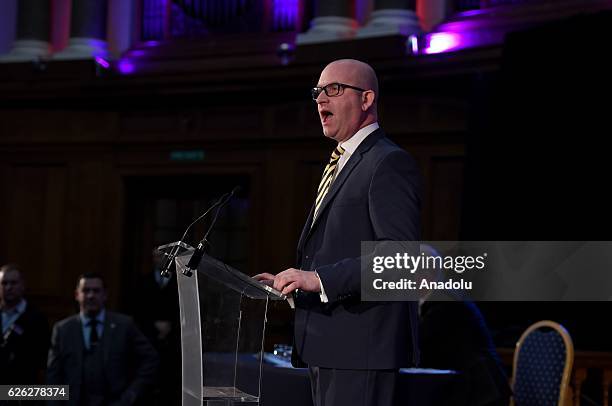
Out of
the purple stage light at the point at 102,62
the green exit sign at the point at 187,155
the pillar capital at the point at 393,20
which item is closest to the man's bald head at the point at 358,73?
the pillar capital at the point at 393,20

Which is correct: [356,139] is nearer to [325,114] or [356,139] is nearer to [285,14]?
[325,114]

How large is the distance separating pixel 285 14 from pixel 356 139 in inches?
274

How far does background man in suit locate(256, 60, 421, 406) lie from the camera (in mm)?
2650

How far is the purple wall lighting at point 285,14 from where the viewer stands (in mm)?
9578

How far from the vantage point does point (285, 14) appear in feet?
31.6

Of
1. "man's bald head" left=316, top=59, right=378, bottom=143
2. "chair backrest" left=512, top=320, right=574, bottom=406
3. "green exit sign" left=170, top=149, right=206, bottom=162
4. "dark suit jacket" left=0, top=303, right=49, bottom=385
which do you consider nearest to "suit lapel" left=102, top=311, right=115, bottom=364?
"dark suit jacket" left=0, top=303, right=49, bottom=385

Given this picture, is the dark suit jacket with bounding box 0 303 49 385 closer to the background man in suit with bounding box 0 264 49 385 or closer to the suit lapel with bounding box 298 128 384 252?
the background man in suit with bounding box 0 264 49 385

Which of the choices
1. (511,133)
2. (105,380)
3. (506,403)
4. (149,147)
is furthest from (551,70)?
(149,147)

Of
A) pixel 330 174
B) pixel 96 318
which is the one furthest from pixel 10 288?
pixel 330 174

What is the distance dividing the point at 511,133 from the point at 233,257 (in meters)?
3.67

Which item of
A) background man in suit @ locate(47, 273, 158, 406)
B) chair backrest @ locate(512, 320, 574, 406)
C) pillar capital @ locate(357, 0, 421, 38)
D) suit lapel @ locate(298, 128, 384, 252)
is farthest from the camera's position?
pillar capital @ locate(357, 0, 421, 38)

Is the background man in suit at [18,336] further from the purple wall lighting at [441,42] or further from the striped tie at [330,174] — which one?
the striped tie at [330,174]

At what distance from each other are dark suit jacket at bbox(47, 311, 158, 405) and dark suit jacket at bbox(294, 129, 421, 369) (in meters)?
3.86

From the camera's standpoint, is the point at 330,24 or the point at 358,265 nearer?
the point at 358,265
